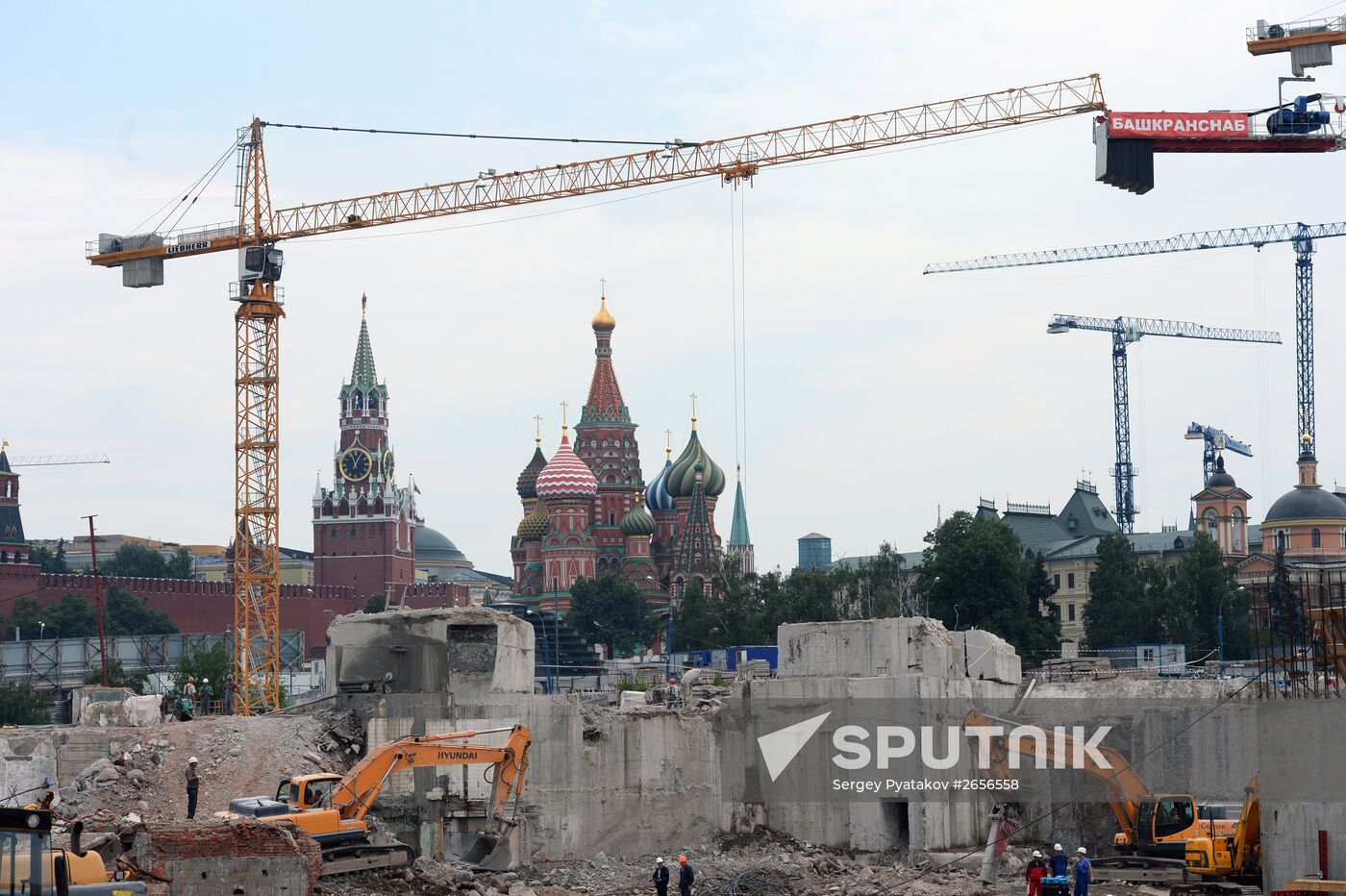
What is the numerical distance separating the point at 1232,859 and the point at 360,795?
39.8ft

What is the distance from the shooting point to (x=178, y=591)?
430 ft

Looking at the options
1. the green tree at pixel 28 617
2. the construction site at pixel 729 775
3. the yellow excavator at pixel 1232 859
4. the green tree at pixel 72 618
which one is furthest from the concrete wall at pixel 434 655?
the green tree at pixel 28 617

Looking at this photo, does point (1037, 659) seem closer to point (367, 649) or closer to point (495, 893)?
point (367, 649)

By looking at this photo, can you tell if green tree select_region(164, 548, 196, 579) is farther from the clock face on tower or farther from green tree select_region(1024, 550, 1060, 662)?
green tree select_region(1024, 550, 1060, 662)

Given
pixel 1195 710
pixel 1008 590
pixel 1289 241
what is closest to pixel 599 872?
pixel 1195 710

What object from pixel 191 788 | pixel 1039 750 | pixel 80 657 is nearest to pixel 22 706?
pixel 80 657

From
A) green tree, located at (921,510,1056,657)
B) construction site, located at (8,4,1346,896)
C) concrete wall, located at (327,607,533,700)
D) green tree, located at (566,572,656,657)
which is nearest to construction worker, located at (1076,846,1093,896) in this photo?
construction site, located at (8,4,1346,896)

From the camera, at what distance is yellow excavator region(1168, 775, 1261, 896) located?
25.6m

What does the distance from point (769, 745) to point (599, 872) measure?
181 inches

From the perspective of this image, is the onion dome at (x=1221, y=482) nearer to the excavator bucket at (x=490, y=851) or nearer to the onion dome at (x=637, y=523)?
the onion dome at (x=637, y=523)

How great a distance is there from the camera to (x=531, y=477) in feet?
481

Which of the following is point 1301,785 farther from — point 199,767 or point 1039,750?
point 199,767

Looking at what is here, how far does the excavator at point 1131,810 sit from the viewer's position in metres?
28.1

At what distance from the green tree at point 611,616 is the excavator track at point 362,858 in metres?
92.3
